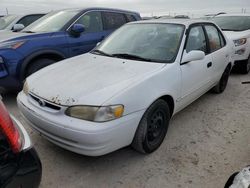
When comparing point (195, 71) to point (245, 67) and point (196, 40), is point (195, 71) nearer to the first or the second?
point (196, 40)

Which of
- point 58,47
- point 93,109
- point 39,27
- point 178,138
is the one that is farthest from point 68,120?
point 39,27

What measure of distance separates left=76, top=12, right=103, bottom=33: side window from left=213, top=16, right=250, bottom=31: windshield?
3832 mm

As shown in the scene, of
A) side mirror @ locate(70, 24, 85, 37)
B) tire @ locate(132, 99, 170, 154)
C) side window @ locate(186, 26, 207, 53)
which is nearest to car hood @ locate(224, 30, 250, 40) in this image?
side window @ locate(186, 26, 207, 53)

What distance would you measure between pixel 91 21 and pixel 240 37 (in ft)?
12.2

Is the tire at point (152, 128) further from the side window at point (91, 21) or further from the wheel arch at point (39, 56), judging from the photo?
the side window at point (91, 21)

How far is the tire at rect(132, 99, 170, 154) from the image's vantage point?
2.68 m

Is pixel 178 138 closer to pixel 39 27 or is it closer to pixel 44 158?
pixel 44 158

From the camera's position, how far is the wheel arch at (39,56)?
4.32 m

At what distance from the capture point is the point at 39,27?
5242 millimetres

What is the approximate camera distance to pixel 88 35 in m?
5.29

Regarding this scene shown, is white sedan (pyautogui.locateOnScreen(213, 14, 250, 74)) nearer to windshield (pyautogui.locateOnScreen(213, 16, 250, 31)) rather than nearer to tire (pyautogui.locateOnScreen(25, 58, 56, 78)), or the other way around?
windshield (pyautogui.locateOnScreen(213, 16, 250, 31))

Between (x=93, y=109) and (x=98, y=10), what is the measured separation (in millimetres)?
3820

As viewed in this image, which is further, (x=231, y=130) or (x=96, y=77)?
(x=231, y=130)

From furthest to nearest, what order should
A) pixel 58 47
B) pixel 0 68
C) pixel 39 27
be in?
pixel 39 27 < pixel 58 47 < pixel 0 68
